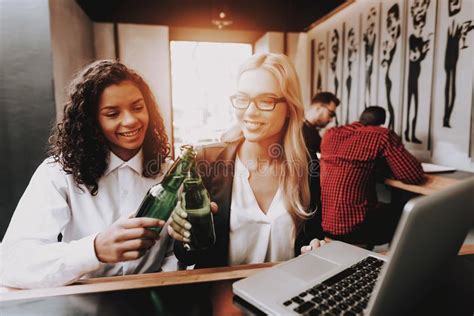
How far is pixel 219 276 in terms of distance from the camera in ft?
2.65

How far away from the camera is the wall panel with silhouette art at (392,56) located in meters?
2.07

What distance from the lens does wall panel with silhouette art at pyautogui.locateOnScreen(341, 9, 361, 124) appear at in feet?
5.09

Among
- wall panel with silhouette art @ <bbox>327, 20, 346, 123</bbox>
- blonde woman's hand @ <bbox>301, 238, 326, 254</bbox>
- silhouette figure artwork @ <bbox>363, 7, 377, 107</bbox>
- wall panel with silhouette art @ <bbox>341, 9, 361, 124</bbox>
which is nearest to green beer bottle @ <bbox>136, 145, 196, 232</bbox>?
blonde woman's hand @ <bbox>301, 238, 326, 254</bbox>

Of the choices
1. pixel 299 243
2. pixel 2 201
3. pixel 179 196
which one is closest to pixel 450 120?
pixel 299 243

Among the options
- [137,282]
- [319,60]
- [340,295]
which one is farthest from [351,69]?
[137,282]

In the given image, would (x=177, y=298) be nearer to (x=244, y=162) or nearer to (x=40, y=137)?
(x=244, y=162)

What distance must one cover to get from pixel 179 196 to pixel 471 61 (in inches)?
69.8

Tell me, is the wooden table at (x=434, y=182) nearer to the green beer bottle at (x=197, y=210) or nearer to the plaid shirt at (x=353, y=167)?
the plaid shirt at (x=353, y=167)

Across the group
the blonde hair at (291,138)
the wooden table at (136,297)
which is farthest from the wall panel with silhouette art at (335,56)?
the wooden table at (136,297)

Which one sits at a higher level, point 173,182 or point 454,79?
point 454,79

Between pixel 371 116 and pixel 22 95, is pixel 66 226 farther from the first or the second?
pixel 371 116

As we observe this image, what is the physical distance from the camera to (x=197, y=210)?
0.97 m

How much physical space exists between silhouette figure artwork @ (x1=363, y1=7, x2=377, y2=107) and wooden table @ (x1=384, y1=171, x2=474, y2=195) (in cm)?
52

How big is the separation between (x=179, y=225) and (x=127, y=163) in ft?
0.88
